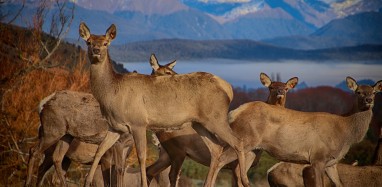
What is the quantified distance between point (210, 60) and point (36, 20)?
27441mm

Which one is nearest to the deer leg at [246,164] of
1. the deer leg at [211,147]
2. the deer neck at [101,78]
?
the deer leg at [211,147]

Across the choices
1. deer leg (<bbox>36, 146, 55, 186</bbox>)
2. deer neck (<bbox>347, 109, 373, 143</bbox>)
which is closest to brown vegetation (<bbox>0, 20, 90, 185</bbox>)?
deer leg (<bbox>36, 146, 55, 186</bbox>)

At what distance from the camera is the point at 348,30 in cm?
7719

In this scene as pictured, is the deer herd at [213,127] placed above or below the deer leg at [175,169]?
above

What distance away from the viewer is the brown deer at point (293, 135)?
11.6 m

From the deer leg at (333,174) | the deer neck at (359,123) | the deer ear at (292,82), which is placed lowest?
the deer leg at (333,174)

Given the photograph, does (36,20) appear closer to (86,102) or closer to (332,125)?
(86,102)

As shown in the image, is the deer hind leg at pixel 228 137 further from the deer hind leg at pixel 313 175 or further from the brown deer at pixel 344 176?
the brown deer at pixel 344 176

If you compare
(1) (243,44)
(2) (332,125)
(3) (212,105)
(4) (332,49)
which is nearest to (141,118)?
(3) (212,105)

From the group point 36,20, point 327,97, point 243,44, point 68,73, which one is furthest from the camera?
point 243,44

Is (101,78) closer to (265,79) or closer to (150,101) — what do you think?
(150,101)

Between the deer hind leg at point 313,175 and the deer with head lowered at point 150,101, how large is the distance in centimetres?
120

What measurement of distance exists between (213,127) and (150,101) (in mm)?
1110

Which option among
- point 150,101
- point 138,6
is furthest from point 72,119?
point 138,6
